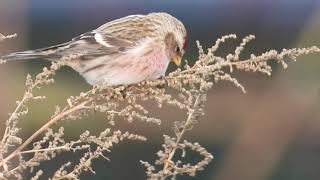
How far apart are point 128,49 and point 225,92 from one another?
4.64 metres

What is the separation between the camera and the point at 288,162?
7.20 meters

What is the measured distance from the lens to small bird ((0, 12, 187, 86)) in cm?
414

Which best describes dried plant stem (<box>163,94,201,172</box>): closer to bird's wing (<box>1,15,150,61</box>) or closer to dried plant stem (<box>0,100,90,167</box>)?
dried plant stem (<box>0,100,90,167</box>)

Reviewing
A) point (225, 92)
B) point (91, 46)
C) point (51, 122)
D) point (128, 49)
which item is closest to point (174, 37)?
point (128, 49)

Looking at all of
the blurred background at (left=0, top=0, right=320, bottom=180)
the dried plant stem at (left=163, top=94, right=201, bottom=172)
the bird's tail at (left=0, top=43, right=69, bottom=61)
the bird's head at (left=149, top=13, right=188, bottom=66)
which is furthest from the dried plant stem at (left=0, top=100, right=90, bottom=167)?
the blurred background at (left=0, top=0, right=320, bottom=180)

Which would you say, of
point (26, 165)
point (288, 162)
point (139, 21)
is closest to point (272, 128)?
point (288, 162)

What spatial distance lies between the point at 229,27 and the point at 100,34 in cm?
523

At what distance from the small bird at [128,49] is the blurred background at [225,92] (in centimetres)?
60

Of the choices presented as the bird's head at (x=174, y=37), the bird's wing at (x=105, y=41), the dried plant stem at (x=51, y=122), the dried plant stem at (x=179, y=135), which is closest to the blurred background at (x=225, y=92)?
the bird's head at (x=174, y=37)

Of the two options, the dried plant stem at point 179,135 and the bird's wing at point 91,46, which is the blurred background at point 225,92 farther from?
the dried plant stem at point 179,135

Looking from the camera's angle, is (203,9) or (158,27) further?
(203,9)

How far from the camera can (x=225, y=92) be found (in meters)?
9.00

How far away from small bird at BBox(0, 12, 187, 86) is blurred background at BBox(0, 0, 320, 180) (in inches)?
23.8

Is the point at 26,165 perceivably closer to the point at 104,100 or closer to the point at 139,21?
the point at 104,100
